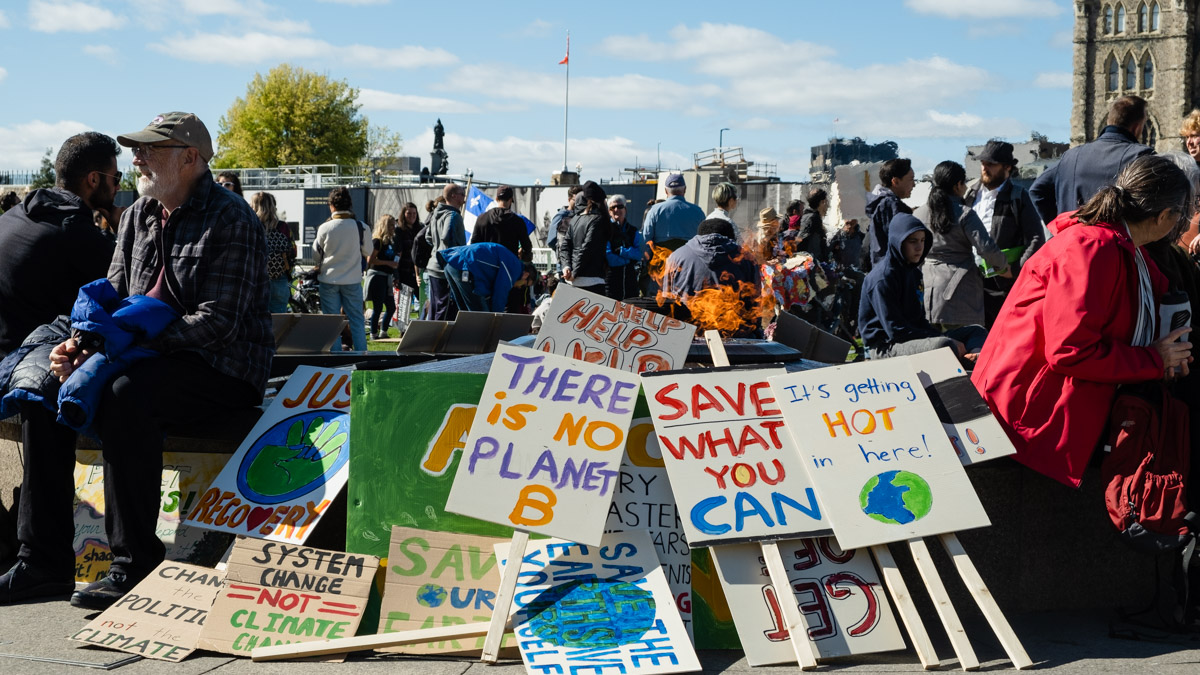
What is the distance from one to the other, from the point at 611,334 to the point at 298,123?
242 feet

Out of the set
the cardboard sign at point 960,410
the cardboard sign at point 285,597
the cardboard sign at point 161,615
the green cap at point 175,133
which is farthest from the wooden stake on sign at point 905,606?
the green cap at point 175,133

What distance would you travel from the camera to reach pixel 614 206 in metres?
11.9

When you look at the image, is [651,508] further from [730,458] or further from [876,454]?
[876,454]

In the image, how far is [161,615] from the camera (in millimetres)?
4137

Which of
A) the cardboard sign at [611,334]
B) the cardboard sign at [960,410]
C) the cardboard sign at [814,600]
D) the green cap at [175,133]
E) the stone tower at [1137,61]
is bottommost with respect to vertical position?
the cardboard sign at [814,600]

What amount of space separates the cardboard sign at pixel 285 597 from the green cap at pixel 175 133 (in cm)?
162

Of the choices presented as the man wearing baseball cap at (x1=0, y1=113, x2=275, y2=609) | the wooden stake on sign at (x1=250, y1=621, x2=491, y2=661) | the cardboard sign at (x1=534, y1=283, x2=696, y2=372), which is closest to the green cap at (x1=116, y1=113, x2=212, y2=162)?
the man wearing baseball cap at (x1=0, y1=113, x2=275, y2=609)

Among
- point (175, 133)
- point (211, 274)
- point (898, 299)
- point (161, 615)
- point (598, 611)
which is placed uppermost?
point (175, 133)

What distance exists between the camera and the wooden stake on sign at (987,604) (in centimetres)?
377

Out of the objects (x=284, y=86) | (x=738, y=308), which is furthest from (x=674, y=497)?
(x=284, y=86)

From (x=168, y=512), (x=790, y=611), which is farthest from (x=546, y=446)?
(x=168, y=512)

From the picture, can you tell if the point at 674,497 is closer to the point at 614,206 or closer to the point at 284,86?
the point at 614,206

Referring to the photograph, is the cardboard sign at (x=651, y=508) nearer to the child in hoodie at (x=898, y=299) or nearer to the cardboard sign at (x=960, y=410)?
the cardboard sign at (x=960, y=410)

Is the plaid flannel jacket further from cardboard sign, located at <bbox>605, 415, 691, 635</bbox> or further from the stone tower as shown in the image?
the stone tower
